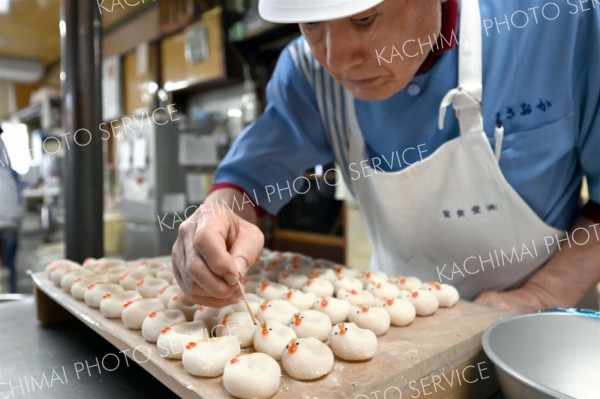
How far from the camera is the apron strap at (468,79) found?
1044 millimetres

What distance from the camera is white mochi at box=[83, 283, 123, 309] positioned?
0.98 meters

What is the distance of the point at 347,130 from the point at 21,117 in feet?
28.2

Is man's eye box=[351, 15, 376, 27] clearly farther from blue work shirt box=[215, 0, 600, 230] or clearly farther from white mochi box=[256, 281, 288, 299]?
white mochi box=[256, 281, 288, 299]

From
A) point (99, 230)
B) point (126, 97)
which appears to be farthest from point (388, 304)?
point (126, 97)

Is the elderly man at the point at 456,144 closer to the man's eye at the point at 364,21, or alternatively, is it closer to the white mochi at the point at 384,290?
the man's eye at the point at 364,21

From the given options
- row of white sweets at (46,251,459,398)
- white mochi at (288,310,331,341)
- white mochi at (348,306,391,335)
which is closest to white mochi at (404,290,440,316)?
row of white sweets at (46,251,459,398)

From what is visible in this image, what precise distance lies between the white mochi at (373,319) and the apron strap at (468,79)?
50cm

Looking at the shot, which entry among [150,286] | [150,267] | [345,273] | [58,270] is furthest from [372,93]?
[58,270]

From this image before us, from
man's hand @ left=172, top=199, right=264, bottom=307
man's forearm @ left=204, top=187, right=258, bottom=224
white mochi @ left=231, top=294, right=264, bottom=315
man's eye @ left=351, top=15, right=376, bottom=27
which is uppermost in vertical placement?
man's eye @ left=351, top=15, right=376, bottom=27

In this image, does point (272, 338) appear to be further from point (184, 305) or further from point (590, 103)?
point (590, 103)

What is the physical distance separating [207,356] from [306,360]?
0.16 meters

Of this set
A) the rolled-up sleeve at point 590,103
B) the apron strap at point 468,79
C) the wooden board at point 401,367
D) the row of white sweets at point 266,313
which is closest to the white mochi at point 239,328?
the row of white sweets at point 266,313

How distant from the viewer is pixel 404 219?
4.06ft

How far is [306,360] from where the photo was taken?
0.68 m
